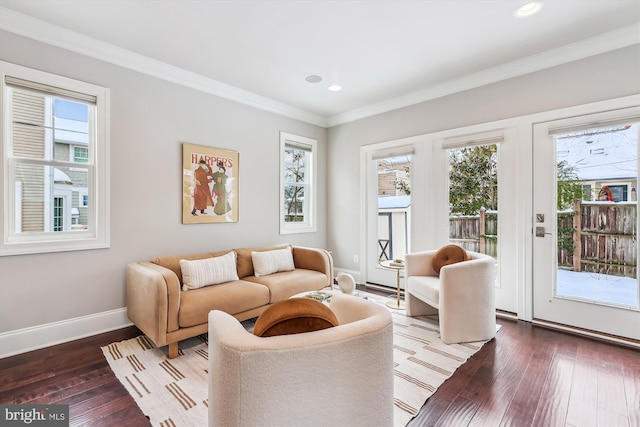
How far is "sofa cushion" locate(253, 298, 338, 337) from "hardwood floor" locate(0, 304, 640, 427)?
103cm

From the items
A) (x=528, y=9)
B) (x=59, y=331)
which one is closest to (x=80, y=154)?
(x=59, y=331)

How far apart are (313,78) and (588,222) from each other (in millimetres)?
3131

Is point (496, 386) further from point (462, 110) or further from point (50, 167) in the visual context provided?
point (50, 167)

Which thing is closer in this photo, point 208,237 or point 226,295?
point 226,295

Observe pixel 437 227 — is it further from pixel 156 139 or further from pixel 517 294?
pixel 156 139

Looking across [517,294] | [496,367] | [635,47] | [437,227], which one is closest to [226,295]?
[496,367]

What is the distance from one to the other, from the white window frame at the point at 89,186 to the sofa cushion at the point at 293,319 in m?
2.44

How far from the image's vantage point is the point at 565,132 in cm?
282

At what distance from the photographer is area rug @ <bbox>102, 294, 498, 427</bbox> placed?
169 cm

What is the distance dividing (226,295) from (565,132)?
3.50 m

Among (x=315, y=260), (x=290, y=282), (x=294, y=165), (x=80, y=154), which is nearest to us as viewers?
(x=80, y=154)

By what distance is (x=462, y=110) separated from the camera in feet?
11.5

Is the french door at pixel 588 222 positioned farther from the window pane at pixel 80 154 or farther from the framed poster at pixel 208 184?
the window pane at pixel 80 154

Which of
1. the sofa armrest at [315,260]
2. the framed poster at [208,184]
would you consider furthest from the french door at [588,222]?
the framed poster at [208,184]
